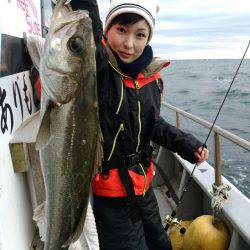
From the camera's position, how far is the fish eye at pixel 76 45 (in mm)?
1725

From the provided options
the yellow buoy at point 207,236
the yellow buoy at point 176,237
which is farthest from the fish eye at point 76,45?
the yellow buoy at point 176,237

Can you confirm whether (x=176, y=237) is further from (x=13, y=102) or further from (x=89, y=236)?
(x=13, y=102)

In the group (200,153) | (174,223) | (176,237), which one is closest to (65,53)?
(200,153)

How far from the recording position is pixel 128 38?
267 centimetres

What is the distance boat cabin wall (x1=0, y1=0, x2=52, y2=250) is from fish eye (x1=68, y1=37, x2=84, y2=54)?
35 centimetres

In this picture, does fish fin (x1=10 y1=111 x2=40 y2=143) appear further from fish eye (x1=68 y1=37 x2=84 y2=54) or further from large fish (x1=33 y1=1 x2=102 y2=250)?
fish eye (x1=68 y1=37 x2=84 y2=54)

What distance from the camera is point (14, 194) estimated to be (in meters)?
1.97

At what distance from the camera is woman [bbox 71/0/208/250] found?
2.69 meters

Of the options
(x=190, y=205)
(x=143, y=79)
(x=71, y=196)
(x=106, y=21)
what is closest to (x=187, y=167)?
(x=190, y=205)

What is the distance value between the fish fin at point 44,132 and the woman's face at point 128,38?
44.2 inches

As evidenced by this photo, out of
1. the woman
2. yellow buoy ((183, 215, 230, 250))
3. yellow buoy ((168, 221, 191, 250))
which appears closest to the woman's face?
the woman

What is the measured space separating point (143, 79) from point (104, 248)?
1294 millimetres

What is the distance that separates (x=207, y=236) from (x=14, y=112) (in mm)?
2410

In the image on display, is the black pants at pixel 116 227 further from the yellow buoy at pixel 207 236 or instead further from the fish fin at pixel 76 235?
the yellow buoy at pixel 207 236
